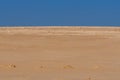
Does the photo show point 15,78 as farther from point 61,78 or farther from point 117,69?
point 117,69

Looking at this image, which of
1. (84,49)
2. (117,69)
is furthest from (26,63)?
(84,49)

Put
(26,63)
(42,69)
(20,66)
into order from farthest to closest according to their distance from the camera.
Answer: (26,63) < (20,66) < (42,69)

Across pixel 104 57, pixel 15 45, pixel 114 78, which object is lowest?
pixel 15 45

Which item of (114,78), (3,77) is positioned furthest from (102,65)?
(3,77)

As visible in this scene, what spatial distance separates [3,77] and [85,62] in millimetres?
6428

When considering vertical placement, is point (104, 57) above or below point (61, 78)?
below

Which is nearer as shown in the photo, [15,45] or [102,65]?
[102,65]

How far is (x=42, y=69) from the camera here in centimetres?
1511

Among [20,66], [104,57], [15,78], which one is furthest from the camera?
[104,57]

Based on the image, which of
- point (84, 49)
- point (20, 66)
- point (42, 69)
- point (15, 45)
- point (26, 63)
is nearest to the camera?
point (42, 69)

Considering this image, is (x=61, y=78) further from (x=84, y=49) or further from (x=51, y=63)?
(x=84, y=49)

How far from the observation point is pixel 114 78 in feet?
40.5

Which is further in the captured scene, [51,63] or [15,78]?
[51,63]

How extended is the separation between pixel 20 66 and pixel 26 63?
41.6 inches
